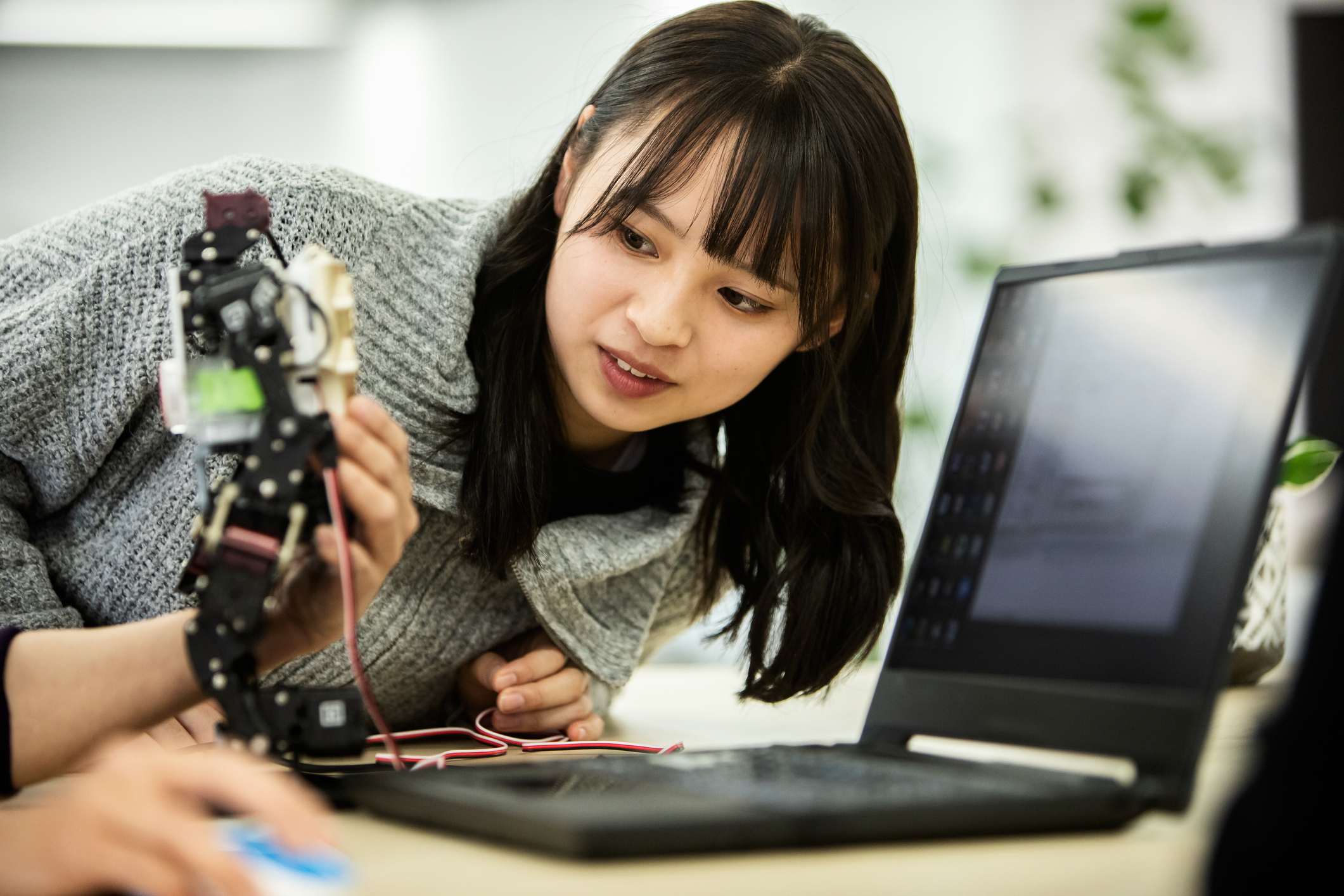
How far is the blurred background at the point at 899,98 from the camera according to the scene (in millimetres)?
2426

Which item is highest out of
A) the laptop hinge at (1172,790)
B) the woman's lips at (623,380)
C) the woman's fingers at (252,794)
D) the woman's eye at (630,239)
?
the woman's eye at (630,239)

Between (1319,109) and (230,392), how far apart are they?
3207 millimetres

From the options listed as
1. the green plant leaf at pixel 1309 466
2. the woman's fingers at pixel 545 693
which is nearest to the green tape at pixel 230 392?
the woman's fingers at pixel 545 693

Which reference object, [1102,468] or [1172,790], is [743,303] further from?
[1172,790]

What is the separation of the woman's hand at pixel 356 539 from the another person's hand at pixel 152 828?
179 millimetres

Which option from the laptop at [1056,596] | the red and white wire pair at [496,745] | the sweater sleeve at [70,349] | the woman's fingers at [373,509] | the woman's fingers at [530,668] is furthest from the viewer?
the woman's fingers at [530,668]

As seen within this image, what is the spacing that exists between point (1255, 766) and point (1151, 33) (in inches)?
98.7

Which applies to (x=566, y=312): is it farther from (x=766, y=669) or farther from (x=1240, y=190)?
(x=1240, y=190)

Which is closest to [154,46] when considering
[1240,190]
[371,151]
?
[371,151]

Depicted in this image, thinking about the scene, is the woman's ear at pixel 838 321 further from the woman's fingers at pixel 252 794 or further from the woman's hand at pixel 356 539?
the woman's fingers at pixel 252 794

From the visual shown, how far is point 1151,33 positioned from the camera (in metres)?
2.53

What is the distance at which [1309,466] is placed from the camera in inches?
42.6

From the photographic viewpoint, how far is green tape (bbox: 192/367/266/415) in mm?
551

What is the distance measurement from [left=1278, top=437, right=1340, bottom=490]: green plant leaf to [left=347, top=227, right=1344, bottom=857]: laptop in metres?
0.47
